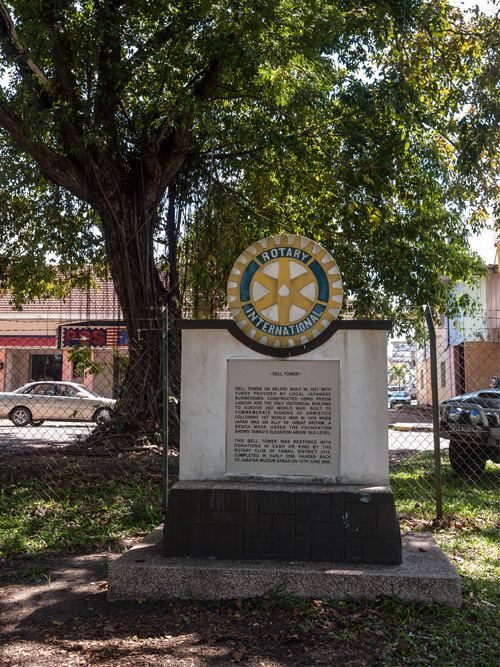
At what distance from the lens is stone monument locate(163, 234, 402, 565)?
4660mm

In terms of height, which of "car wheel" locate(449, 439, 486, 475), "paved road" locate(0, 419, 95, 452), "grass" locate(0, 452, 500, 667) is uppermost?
"car wheel" locate(449, 439, 486, 475)

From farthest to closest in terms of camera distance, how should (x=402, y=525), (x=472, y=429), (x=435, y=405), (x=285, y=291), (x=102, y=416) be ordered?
1. (x=102, y=416)
2. (x=472, y=429)
3. (x=402, y=525)
4. (x=435, y=405)
5. (x=285, y=291)

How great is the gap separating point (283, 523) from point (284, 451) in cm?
53

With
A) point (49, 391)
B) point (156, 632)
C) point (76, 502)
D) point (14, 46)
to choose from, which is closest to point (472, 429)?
point (76, 502)

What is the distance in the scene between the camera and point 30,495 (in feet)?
24.9

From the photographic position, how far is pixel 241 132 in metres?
9.79

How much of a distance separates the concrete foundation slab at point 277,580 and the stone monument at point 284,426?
0.15 metres

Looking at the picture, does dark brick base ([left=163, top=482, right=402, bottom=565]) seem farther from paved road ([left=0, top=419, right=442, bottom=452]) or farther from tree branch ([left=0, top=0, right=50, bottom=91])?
paved road ([left=0, top=419, right=442, bottom=452])

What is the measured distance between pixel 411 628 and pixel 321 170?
28.4 ft

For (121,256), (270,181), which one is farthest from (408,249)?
(121,256)

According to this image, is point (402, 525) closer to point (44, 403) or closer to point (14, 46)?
point (14, 46)

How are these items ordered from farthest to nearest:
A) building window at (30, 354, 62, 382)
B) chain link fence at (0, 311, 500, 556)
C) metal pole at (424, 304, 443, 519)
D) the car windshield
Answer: building window at (30, 354, 62, 382) < the car windshield < chain link fence at (0, 311, 500, 556) < metal pole at (424, 304, 443, 519)

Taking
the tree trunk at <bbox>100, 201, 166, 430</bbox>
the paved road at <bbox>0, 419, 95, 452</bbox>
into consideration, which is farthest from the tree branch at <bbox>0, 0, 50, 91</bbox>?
the paved road at <bbox>0, 419, 95, 452</bbox>

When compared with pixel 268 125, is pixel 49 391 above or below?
below
